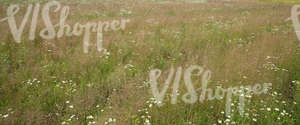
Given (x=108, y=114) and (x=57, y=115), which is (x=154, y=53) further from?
(x=57, y=115)

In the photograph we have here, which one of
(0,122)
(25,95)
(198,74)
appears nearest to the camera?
(0,122)

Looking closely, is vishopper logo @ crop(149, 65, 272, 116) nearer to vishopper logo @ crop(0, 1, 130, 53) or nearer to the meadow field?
the meadow field

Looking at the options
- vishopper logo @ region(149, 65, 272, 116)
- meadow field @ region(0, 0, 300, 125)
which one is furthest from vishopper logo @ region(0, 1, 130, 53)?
vishopper logo @ region(149, 65, 272, 116)

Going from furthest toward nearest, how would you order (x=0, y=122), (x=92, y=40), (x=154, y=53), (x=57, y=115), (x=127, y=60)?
(x=92, y=40), (x=154, y=53), (x=127, y=60), (x=57, y=115), (x=0, y=122)

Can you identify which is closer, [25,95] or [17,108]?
[17,108]

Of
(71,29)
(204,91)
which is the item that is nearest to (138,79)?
(204,91)

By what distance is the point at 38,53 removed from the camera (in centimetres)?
A: 513

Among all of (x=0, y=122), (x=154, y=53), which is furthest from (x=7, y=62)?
(x=154, y=53)

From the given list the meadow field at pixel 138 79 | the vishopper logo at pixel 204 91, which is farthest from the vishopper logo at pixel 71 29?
the vishopper logo at pixel 204 91

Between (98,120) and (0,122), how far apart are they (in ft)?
4.95

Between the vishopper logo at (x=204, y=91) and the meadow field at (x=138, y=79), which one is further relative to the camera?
the vishopper logo at (x=204, y=91)

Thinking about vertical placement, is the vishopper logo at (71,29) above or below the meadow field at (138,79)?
above

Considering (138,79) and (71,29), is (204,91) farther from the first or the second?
(71,29)

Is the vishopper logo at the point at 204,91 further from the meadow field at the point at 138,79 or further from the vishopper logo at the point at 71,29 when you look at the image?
the vishopper logo at the point at 71,29
